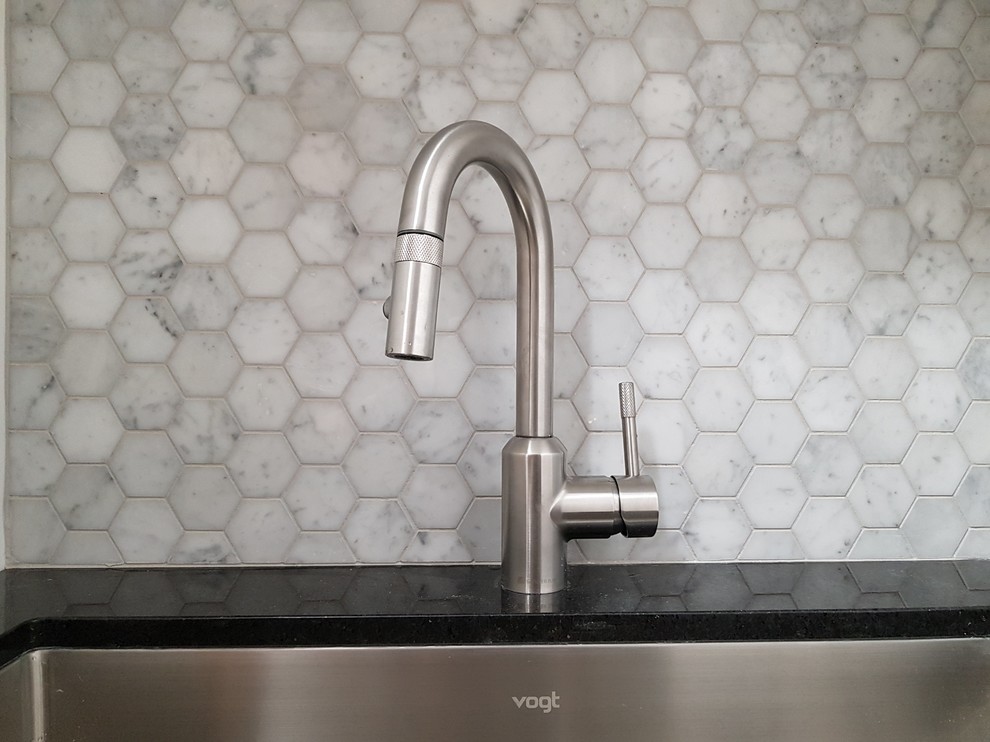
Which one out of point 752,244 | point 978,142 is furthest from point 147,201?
point 978,142

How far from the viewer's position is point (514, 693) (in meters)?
0.65

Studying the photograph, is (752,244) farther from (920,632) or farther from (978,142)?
(920,632)

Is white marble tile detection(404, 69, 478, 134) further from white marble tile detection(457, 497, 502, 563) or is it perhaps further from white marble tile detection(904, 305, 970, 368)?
white marble tile detection(904, 305, 970, 368)

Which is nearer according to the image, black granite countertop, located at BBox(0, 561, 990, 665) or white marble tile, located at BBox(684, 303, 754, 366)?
black granite countertop, located at BBox(0, 561, 990, 665)

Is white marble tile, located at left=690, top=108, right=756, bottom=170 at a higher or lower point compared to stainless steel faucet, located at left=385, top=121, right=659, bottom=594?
higher

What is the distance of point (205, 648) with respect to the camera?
0.65 m

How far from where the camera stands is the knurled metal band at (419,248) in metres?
0.58

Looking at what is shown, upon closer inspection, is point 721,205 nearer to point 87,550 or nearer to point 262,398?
point 262,398

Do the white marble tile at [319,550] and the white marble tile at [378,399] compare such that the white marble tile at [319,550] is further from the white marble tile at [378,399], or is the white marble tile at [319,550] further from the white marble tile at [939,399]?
the white marble tile at [939,399]

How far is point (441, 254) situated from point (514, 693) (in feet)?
1.36

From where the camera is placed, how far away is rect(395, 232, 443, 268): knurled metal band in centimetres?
58

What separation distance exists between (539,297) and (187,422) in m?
0.47

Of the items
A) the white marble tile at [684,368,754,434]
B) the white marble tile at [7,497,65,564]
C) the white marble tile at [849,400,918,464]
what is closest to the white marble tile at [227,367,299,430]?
the white marble tile at [7,497,65,564]

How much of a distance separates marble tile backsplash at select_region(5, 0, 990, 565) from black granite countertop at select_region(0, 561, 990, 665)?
71 mm
